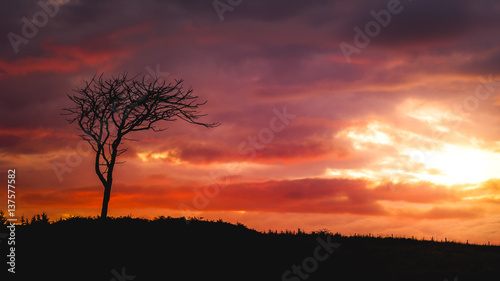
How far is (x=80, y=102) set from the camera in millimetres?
30062

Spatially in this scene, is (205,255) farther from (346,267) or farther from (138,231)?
(346,267)

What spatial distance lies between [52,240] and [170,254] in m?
6.34

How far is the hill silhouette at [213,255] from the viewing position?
20.8 meters

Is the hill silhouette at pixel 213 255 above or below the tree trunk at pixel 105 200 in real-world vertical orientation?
below

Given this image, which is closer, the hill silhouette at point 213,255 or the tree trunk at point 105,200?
the hill silhouette at point 213,255

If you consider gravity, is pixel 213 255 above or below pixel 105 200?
below

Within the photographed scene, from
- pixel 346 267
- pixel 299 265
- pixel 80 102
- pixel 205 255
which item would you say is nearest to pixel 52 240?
pixel 205 255

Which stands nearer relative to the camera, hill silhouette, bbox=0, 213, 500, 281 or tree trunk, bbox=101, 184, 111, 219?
hill silhouette, bbox=0, 213, 500, 281

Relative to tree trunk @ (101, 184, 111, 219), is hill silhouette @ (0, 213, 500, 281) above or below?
below

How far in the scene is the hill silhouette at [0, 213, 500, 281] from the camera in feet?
68.3

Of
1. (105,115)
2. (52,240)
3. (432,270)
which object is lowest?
(432,270)

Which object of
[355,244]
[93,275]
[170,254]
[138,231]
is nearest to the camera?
[93,275]

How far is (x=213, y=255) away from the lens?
74.9 ft

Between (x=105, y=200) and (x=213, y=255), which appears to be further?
(x=105, y=200)
